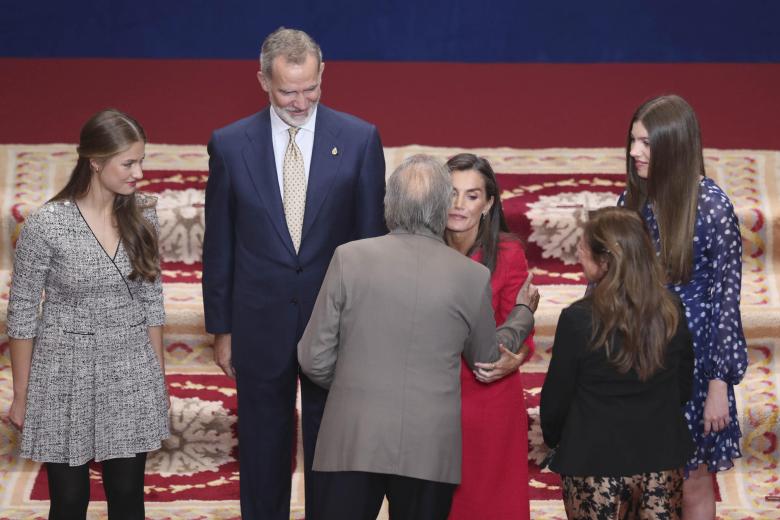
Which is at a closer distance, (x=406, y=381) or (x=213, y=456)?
(x=406, y=381)

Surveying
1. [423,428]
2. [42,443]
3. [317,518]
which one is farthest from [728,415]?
[42,443]

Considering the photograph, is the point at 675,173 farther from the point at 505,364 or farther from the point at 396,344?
the point at 396,344

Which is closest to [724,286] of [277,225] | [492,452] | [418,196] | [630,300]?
[630,300]

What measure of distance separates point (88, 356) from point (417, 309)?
107 cm

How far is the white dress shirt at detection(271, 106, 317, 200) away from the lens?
350 cm

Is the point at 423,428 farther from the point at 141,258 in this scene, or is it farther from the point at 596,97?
the point at 596,97

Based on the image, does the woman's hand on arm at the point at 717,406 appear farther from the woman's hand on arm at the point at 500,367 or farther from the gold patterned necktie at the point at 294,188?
the gold patterned necktie at the point at 294,188

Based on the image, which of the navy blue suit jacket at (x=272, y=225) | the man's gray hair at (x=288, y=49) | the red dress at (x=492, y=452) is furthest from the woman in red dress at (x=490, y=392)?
the man's gray hair at (x=288, y=49)

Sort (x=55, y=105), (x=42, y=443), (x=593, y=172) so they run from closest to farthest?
(x=42, y=443), (x=593, y=172), (x=55, y=105)

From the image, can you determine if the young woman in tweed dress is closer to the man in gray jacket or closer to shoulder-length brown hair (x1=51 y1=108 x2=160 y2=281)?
shoulder-length brown hair (x1=51 y1=108 x2=160 y2=281)

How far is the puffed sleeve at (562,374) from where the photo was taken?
2959 mm

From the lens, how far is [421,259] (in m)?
2.89

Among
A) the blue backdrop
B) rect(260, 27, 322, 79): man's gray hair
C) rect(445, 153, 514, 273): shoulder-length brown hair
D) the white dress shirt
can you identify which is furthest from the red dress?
the blue backdrop

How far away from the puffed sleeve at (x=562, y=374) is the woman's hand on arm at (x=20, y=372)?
1456 millimetres
